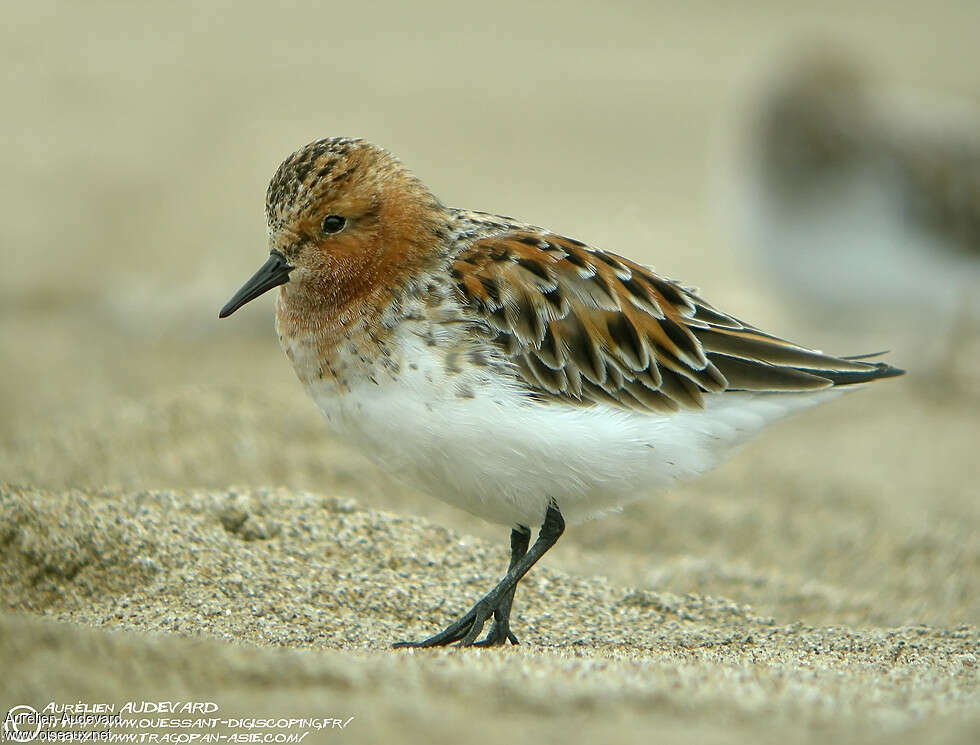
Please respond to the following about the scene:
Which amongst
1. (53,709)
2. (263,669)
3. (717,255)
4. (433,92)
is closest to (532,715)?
(263,669)

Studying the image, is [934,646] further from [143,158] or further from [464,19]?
[464,19]

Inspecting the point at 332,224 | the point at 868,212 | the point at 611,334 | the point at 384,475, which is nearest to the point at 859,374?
the point at 611,334

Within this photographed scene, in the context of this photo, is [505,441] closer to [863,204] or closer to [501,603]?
[501,603]

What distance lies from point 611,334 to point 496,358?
17.2 inches

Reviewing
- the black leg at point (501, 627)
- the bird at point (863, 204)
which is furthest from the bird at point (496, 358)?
the bird at point (863, 204)

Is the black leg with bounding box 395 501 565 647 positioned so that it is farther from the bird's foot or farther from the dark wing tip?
the dark wing tip

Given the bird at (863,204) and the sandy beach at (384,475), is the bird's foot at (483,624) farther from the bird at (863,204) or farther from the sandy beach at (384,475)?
the bird at (863,204)

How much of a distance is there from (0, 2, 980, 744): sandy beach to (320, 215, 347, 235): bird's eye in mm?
1185

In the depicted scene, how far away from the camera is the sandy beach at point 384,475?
3.10 m

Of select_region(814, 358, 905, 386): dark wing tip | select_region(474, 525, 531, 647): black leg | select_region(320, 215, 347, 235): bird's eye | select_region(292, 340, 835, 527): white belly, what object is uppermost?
select_region(320, 215, 347, 235): bird's eye

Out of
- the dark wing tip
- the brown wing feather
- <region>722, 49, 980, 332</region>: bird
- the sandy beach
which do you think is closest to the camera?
the sandy beach

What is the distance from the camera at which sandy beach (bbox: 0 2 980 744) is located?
10.2 ft

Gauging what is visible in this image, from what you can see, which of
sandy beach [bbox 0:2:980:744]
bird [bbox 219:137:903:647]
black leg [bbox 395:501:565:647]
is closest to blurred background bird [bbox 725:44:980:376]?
sandy beach [bbox 0:2:980:744]

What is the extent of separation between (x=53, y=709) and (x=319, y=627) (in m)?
1.18
